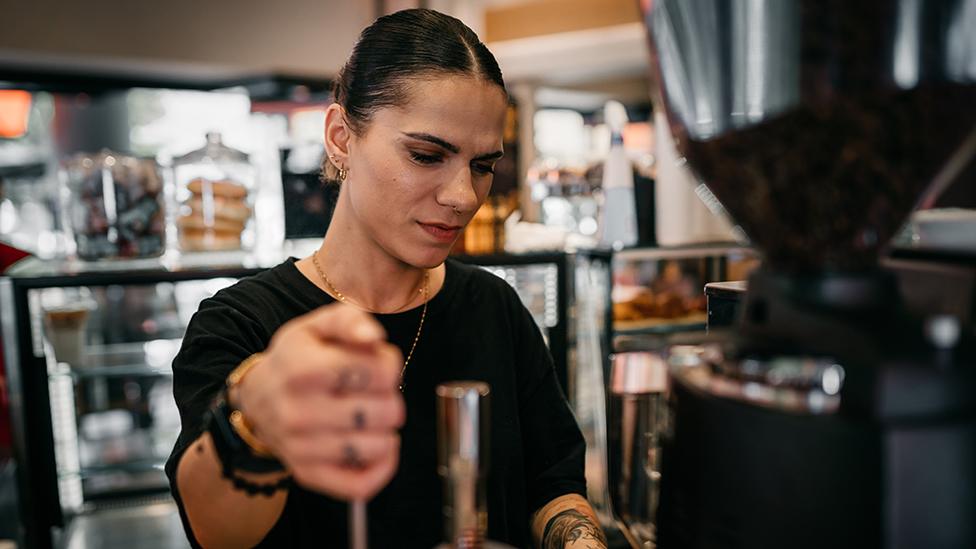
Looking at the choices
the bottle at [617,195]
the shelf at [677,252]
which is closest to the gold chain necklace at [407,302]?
the shelf at [677,252]

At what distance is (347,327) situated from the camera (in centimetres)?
47

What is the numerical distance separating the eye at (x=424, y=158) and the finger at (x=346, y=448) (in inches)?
28.9

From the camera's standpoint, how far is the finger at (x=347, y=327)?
459mm

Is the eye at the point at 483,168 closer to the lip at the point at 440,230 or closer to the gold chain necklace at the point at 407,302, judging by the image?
the lip at the point at 440,230

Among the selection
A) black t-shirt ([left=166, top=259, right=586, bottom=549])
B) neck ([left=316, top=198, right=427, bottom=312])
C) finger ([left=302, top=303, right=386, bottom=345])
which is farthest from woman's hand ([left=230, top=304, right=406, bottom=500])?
neck ([left=316, top=198, right=427, bottom=312])

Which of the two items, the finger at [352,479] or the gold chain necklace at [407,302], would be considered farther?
the gold chain necklace at [407,302]

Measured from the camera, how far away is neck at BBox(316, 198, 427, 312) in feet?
4.31

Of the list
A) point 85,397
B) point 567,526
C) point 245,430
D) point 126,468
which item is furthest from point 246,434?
point 85,397

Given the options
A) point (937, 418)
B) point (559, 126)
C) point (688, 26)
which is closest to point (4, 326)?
point (688, 26)

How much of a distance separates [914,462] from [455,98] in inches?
33.6

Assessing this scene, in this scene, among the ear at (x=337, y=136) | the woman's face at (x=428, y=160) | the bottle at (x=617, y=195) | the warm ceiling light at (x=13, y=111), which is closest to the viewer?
the woman's face at (x=428, y=160)

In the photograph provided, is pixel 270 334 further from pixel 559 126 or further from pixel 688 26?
pixel 559 126

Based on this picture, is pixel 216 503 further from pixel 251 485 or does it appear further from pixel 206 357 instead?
pixel 206 357

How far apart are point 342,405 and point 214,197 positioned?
→ 190 centimetres
